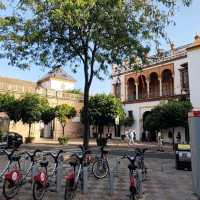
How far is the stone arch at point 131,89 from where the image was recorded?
4556cm

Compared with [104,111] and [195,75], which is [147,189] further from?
A: [104,111]

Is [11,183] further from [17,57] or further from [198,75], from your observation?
[198,75]

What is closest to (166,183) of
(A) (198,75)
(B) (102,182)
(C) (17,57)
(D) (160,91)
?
(B) (102,182)

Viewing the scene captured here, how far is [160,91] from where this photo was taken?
4094 centimetres

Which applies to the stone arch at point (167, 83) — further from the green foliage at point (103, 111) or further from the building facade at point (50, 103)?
the building facade at point (50, 103)

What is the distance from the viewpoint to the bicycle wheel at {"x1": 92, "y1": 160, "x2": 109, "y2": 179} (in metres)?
11.4

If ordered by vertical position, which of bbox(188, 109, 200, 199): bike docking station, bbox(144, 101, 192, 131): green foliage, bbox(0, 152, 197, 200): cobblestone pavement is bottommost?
bbox(0, 152, 197, 200): cobblestone pavement

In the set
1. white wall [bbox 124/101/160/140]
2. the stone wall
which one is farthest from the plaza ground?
the stone wall

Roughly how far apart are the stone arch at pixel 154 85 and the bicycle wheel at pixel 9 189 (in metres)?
35.0

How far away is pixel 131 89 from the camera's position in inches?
1815

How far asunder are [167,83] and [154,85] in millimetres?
2576

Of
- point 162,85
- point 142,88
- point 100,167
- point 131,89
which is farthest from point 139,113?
point 100,167

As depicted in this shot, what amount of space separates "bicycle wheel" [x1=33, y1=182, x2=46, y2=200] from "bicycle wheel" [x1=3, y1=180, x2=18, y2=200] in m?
0.70

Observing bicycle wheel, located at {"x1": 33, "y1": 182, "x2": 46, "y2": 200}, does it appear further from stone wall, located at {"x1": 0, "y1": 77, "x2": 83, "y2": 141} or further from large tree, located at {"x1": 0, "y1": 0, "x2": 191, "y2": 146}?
stone wall, located at {"x1": 0, "y1": 77, "x2": 83, "y2": 141}
